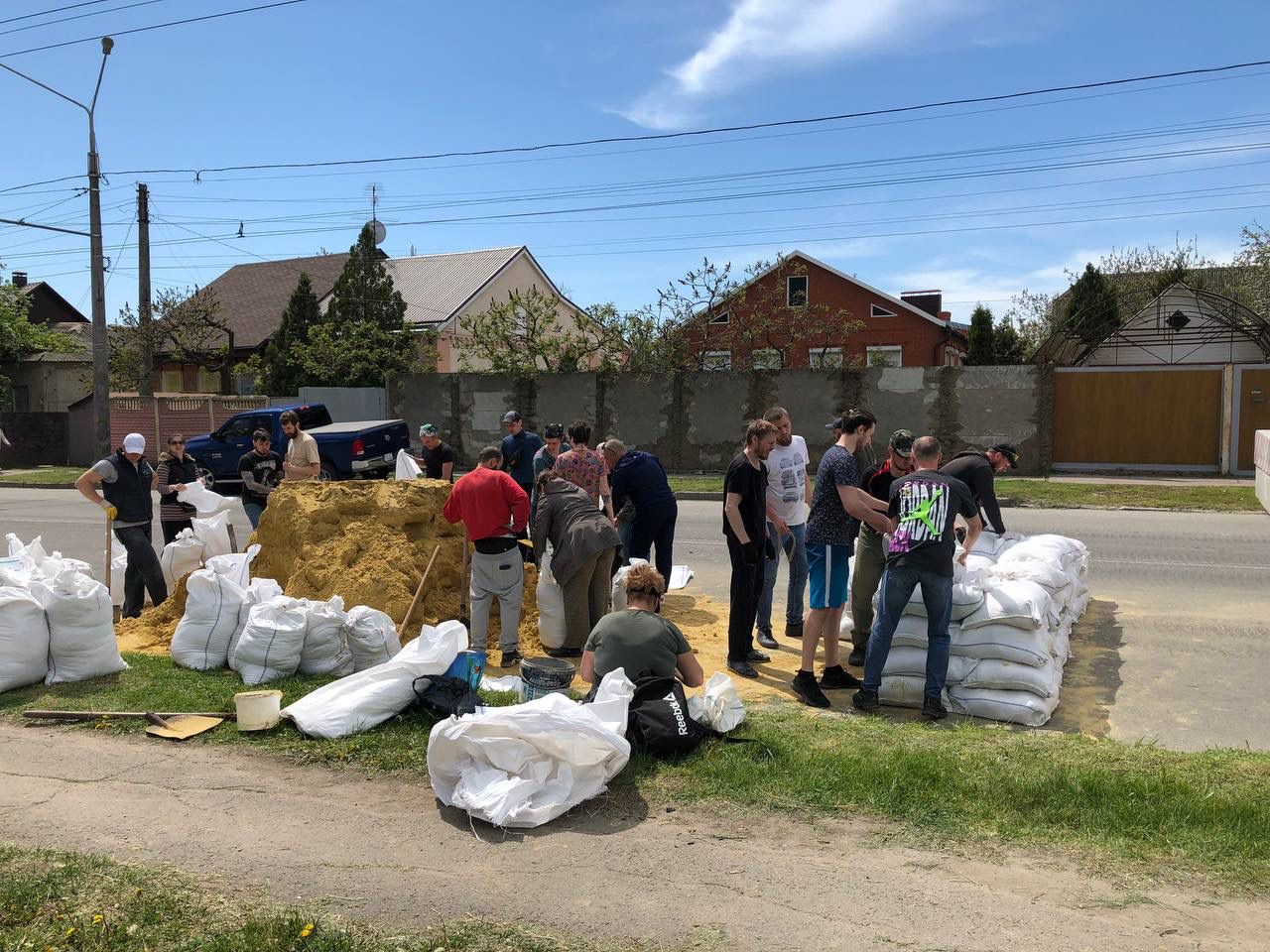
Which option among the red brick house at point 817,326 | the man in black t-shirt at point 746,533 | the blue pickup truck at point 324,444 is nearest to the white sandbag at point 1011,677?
the man in black t-shirt at point 746,533

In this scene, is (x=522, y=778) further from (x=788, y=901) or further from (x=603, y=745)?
(x=788, y=901)

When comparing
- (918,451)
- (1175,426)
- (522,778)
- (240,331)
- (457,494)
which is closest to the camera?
(522,778)

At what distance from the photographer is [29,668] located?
21.1ft

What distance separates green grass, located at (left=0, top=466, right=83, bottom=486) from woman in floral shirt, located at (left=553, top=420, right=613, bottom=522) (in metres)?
21.4

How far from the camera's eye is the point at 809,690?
250 inches

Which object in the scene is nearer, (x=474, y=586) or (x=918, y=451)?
(x=918, y=451)

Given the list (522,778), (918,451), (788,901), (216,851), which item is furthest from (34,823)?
(918,451)

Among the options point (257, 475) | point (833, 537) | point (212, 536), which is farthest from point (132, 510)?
point (833, 537)

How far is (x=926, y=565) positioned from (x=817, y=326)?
22.7 metres

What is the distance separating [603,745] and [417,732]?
137cm

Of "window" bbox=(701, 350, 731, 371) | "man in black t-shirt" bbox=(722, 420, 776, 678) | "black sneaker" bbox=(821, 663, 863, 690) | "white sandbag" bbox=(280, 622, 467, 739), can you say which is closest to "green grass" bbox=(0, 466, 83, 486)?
"window" bbox=(701, 350, 731, 371)

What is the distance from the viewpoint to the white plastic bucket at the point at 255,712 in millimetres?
5559

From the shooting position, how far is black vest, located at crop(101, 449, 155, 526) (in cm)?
859

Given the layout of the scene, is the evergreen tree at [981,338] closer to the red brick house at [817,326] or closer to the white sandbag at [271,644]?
the red brick house at [817,326]
